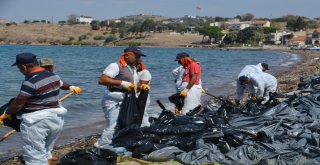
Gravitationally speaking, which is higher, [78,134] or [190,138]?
[190,138]

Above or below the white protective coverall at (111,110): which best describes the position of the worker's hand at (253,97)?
below

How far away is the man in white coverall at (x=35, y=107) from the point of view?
5.37 m

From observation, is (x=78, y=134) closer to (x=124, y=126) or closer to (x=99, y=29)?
(x=124, y=126)

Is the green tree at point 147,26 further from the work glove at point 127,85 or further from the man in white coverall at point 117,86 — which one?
the work glove at point 127,85

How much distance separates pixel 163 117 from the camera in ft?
27.2

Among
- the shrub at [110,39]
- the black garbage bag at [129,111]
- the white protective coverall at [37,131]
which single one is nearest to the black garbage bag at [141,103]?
the black garbage bag at [129,111]

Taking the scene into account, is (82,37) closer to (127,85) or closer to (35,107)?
(127,85)

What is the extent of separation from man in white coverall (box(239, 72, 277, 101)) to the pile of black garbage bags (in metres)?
1.59

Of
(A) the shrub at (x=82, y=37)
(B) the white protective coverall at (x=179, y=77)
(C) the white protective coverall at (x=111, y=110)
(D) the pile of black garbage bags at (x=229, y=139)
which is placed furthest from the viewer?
(A) the shrub at (x=82, y=37)

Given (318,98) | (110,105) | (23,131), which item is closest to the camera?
(23,131)

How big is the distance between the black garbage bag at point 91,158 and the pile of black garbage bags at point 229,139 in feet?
1.91

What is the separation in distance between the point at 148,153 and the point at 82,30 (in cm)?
14548

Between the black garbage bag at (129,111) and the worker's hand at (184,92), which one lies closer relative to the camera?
the black garbage bag at (129,111)

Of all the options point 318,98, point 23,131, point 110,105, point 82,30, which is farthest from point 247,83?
point 82,30
